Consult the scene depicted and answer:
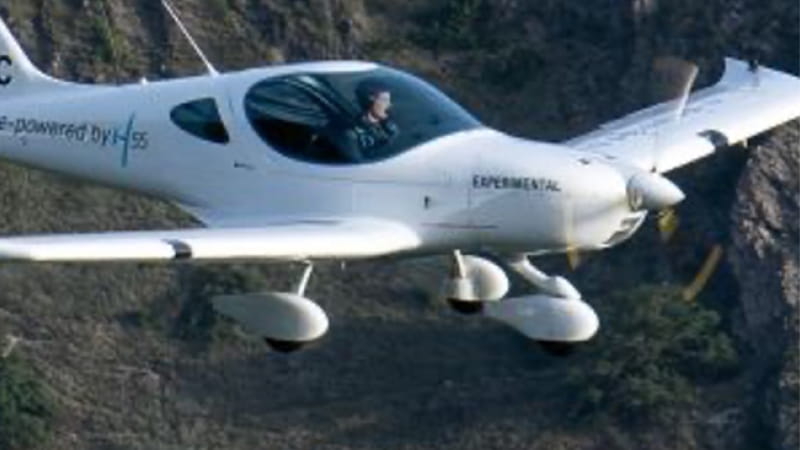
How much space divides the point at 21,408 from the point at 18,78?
10.9 m

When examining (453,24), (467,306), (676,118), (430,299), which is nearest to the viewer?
(467,306)

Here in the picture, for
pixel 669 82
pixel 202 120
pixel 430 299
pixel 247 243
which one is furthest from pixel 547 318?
pixel 669 82

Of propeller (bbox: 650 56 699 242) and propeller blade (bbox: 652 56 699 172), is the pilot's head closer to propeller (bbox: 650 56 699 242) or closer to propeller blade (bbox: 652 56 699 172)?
propeller (bbox: 650 56 699 242)

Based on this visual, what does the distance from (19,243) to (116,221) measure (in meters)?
18.4

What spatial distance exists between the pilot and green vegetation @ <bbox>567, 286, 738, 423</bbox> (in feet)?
45.0

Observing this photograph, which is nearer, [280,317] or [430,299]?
[280,317]

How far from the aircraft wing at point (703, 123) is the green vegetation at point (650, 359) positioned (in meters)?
7.63

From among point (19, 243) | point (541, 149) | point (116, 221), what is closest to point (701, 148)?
point (541, 149)

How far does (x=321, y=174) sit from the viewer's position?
3750cm

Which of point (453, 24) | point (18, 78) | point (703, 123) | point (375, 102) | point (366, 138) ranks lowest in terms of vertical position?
point (453, 24)

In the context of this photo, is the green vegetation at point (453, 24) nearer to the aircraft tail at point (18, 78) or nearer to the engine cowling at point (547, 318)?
the aircraft tail at point (18, 78)

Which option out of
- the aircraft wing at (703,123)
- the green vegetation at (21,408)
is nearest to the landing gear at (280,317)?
the aircraft wing at (703,123)

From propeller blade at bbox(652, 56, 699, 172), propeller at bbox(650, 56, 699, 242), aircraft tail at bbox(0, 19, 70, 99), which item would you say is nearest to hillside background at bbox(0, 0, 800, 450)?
propeller blade at bbox(652, 56, 699, 172)

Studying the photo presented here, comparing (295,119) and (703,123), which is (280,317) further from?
(703,123)
